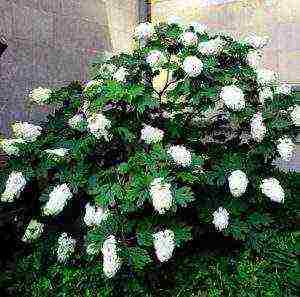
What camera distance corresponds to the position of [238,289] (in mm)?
3133

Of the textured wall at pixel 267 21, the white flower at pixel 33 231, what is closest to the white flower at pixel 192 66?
the white flower at pixel 33 231

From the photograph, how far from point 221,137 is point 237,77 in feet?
1.68

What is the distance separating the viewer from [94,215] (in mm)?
3271

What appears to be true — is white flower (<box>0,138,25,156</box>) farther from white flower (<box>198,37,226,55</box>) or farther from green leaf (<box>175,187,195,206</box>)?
white flower (<box>198,37,226,55</box>)

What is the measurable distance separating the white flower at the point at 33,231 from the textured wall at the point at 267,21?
136 inches

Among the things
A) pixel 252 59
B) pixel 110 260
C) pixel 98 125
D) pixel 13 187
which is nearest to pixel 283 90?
pixel 252 59

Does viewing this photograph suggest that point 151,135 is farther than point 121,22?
No

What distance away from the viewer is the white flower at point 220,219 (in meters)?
3.21

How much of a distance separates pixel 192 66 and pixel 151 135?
1.65 ft

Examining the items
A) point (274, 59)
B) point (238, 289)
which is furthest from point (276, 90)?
point (274, 59)

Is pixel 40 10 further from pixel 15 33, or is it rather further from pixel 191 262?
pixel 191 262

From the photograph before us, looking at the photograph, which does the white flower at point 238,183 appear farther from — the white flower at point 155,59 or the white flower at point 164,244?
the white flower at point 155,59

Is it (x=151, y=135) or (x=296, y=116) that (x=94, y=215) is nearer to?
(x=151, y=135)

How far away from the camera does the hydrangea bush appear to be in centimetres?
314
